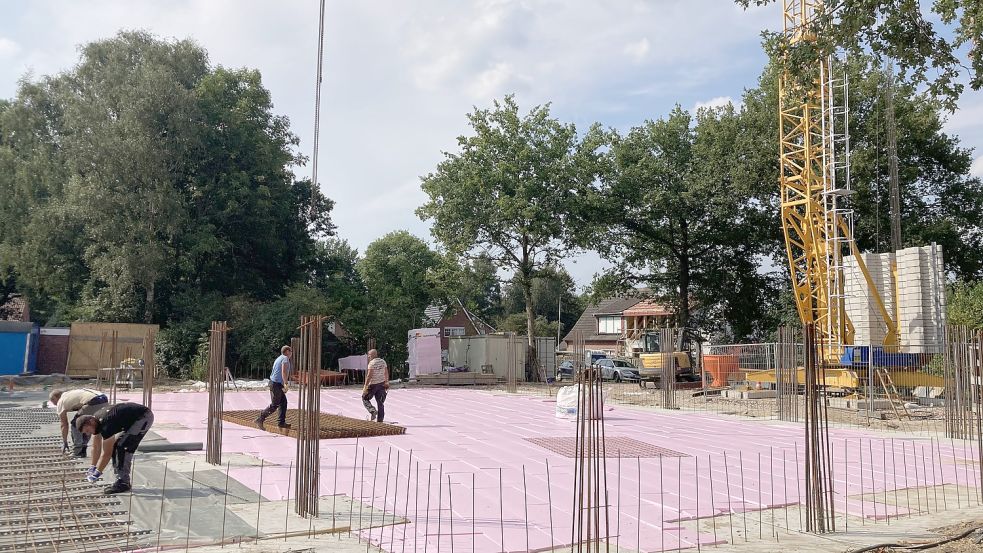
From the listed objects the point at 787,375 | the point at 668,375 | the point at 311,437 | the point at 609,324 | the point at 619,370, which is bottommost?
the point at 619,370

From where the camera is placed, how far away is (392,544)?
16.9ft

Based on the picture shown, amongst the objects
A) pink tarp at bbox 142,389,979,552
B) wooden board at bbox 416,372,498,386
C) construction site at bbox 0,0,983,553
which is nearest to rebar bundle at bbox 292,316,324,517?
construction site at bbox 0,0,983,553

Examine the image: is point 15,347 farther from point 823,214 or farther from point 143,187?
point 823,214

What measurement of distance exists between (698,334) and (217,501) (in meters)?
30.0

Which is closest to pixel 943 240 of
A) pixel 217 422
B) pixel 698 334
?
pixel 698 334

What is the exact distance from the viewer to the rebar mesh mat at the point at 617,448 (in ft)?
31.7

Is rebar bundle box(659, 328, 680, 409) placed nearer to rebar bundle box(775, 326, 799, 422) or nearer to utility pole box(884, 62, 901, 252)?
rebar bundle box(775, 326, 799, 422)

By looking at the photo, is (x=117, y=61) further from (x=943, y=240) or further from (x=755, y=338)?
(x=943, y=240)

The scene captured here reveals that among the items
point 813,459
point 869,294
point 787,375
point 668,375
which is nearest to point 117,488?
point 813,459

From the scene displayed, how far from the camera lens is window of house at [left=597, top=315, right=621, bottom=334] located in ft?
179

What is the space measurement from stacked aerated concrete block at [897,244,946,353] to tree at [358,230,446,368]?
19015 mm

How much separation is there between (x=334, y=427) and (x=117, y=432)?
4.58 meters

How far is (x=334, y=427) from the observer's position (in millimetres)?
11289

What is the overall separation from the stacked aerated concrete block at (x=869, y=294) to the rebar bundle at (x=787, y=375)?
6.15 meters
